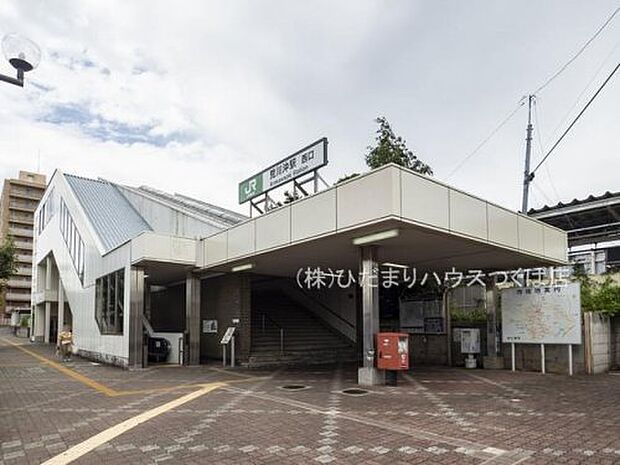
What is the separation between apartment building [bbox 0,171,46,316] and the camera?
8038 cm

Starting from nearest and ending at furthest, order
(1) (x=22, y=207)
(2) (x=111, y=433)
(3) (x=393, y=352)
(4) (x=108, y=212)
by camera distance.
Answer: (2) (x=111, y=433) → (3) (x=393, y=352) → (4) (x=108, y=212) → (1) (x=22, y=207)

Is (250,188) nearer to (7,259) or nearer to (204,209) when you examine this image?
(204,209)

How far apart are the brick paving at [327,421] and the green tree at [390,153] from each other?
35.0 ft

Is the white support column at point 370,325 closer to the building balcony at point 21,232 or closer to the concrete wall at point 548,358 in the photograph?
the concrete wall at point 548,358

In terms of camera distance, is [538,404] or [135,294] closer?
[538,404]

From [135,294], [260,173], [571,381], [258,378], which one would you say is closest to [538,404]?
[571,381]

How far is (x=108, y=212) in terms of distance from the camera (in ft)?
90.0

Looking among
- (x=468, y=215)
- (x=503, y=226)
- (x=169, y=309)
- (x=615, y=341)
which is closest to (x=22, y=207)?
(x=169, y=309)

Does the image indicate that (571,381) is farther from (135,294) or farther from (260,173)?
(135,294)

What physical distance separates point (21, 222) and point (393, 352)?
8977 cm

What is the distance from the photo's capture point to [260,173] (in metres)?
16.4

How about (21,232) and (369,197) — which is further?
(21,232)

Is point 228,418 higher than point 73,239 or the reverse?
the reverse

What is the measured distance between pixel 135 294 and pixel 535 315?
11.9 meters
